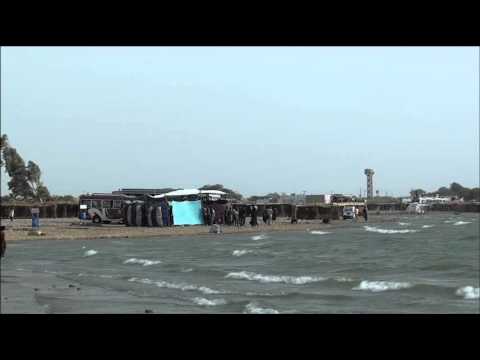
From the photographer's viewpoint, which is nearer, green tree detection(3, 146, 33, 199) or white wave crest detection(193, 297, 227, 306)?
white wave crest detection(193, 297, 227, 306)

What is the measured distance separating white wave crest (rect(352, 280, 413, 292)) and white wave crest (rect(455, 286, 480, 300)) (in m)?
1.54

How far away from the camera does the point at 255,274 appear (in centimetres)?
2492

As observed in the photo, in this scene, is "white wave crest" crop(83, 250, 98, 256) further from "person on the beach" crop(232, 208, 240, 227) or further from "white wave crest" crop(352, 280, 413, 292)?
"person on the beach" crop(232, 208, 240, 227)

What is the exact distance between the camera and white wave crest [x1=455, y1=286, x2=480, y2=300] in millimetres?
19812

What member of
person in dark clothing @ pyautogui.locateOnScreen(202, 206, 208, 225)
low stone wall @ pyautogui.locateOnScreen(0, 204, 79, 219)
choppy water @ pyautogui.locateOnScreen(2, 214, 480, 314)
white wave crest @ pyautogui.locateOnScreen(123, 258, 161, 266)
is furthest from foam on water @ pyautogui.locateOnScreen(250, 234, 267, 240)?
low stone wall @ pyautogui.locateOnScreen(0, 204, 79, 219)

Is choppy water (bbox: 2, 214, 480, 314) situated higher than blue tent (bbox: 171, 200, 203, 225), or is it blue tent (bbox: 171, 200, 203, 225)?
blue tent (bbox: 171, 200, 203, 225)

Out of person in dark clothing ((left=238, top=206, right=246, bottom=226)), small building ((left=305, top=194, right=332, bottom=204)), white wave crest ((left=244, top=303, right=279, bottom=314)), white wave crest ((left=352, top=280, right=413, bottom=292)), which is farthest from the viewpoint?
small building ((left=305, top=194, right=332, bottom=204))

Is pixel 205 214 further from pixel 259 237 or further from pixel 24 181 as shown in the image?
pixel 24 181

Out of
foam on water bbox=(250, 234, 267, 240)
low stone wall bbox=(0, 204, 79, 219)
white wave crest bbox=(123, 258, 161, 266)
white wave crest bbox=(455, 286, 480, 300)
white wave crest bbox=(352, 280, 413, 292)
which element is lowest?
white wave crest bbox=(455, 286, 480, 300)
